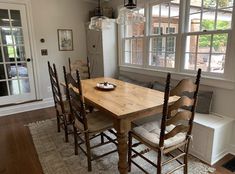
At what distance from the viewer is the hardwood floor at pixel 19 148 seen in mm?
2080

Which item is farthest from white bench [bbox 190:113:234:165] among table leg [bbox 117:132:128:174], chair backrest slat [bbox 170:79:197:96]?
table leg [bbox 117:132:128:174]

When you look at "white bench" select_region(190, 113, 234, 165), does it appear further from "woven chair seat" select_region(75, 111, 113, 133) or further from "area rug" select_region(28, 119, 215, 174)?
"woven chair seat" select_region(75, 111, 113, 133)

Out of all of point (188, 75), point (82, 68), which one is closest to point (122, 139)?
point (188, 75)

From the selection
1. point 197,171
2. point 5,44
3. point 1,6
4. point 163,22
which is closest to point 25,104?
point 5,44

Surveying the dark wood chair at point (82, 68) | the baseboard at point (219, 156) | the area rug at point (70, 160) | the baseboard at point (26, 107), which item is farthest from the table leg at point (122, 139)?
the baseboard at point (26, 107)

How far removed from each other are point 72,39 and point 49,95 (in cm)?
143

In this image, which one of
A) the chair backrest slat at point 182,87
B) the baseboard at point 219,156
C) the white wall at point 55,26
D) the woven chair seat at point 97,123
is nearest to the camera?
the chair backrest slat at point 182,87

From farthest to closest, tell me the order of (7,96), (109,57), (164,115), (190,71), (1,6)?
(109,57) < (7,96) < (1,6) < (190,71) < (164,115)

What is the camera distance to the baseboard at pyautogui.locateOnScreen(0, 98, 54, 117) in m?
3.73

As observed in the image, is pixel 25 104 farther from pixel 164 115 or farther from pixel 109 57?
pixel 164 115

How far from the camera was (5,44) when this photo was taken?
12.1 feet

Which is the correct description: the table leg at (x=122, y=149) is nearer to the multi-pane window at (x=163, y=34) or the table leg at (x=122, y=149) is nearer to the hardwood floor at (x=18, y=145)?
the hardwood floor at (x=18, y=145)

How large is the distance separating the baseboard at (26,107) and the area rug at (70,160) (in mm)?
1292

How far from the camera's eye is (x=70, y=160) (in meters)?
2.21
